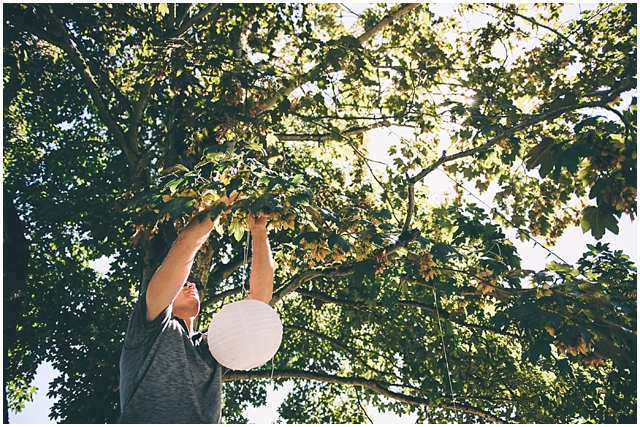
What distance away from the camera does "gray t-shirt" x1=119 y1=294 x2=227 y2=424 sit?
2.34 meters

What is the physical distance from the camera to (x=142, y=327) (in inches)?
100

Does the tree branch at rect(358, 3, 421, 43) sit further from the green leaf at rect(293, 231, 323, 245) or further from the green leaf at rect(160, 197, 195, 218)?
the green leaf at rect(160, 197, 195, 218)

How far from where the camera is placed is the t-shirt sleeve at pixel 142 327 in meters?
2.55

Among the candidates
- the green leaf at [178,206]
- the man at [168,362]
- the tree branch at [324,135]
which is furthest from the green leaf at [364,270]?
the tree branch at [324,135]

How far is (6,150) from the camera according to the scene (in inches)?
324

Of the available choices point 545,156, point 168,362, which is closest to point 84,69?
point 168,362

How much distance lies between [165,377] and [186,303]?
0.71 meters

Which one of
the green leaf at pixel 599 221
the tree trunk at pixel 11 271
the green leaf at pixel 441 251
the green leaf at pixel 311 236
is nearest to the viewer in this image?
the green leaf at pixel 599 221

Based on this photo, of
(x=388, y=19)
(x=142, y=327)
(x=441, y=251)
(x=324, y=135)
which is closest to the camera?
(x=142, y=327)

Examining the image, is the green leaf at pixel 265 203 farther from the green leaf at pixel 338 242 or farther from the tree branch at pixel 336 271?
the tree branch at pixel 336 271

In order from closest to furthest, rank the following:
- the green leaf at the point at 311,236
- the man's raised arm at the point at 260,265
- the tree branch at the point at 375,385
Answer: the man's raised arm at the point at 260,265 < the green leaf at the point at 311,236 < the tree branch at the point at 375,385

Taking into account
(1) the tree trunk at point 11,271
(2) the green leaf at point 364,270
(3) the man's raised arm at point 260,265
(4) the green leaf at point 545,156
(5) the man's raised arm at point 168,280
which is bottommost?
(5) the man's raised arm at point 168,280

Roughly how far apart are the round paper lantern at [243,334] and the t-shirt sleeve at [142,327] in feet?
0.87

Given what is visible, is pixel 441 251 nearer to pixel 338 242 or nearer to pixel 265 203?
pixel 338 242
